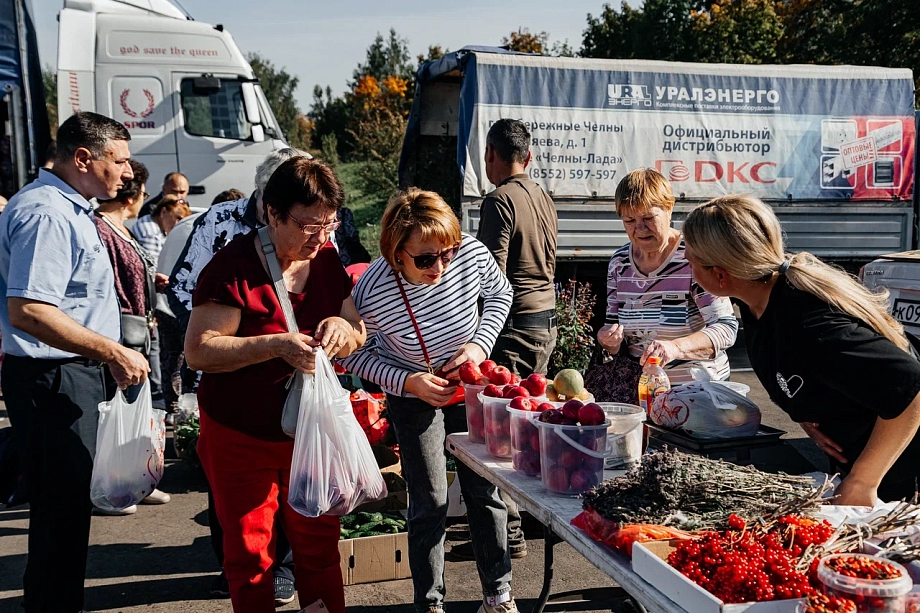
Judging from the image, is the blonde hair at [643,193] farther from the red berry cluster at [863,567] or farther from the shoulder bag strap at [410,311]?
the red berry cluster at [863,567]

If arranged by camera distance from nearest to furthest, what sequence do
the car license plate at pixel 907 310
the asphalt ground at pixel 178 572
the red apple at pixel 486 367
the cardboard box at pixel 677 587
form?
the cardboard box at pixel 677 587
the red apple at pixel 486 367
the asphalt ground at pixel 178 572
the car license plate at pixel 907 310

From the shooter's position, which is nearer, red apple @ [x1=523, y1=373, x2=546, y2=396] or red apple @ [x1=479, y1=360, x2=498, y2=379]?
red apple @ [x1=523, y1=373, x2=546, y2=396]

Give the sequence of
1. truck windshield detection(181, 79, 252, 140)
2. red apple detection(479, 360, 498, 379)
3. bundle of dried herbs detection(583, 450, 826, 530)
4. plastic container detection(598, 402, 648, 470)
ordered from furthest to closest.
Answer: truck windshield detection(181, 79, 252, 140), red apple detection(479, 360, 498, 379), plastic container detection(598, 402, 648, 470), bundle of dried herbs detection(583, 450, 826, 530)

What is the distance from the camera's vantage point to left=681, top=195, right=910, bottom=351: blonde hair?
2283 millimetres

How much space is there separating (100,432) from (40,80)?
829cm

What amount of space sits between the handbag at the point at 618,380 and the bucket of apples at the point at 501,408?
2.82 ft

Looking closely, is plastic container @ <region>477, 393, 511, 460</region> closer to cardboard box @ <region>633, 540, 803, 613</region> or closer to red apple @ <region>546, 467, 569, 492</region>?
red apple @ <region>546, 467, 569, 492</region>

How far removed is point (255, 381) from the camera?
9.24 ft

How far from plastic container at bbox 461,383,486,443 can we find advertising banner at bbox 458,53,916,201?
17.1 feet

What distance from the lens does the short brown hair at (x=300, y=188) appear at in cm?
270

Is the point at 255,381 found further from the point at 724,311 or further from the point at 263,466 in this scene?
the point at 724,311

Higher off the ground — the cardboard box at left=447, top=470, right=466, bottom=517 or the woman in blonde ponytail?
the woman in blonde ponytail

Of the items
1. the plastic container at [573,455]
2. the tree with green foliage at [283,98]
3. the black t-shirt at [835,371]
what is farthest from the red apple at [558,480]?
the tree with green foliage at [283,98]

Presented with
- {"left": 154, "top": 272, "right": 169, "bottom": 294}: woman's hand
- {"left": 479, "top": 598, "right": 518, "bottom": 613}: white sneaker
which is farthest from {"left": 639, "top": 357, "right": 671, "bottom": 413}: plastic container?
{"left": 154, "top": 272, "right": 169, "bottom": 294}: woman's hand
